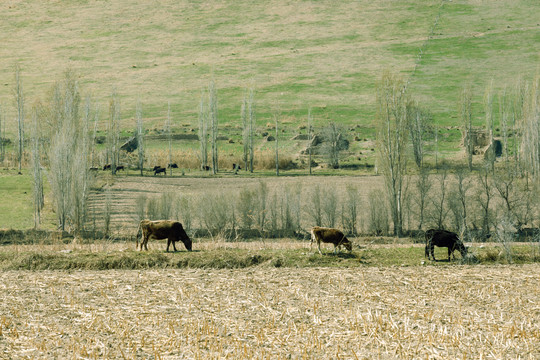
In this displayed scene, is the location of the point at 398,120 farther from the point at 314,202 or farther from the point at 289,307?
the point at 289,307

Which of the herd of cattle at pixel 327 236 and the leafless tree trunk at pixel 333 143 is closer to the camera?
the herd of cattle at pixel 327 236

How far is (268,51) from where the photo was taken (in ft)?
463

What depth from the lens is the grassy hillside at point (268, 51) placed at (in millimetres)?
107500

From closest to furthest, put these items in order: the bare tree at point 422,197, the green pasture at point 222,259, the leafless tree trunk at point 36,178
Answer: the green pasture at point 222,259 → the leafless tree trunk at point 36,178 → the bare tree at point 422,197

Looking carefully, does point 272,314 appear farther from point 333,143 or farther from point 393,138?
point 333,143

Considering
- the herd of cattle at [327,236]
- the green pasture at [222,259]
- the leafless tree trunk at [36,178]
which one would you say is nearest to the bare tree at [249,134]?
the leafless tree trunk at [36,178]

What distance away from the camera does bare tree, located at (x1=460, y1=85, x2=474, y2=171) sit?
74438 mm

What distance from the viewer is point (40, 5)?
17100 centimetres

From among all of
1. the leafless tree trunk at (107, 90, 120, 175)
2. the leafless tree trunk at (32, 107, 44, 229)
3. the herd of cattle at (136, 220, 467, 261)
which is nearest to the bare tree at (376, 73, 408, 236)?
the herd of cattle at (136, 220, 467, 261)

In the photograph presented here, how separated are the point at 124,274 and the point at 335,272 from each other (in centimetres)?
745

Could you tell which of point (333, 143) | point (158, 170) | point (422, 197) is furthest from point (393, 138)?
point (158, 170)

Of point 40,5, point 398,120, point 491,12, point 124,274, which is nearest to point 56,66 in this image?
point 40,5

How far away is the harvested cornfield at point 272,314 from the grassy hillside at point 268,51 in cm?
7632

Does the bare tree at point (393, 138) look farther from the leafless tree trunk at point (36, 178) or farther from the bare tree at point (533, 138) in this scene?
the leafless tree trunk at point (36, 178)
